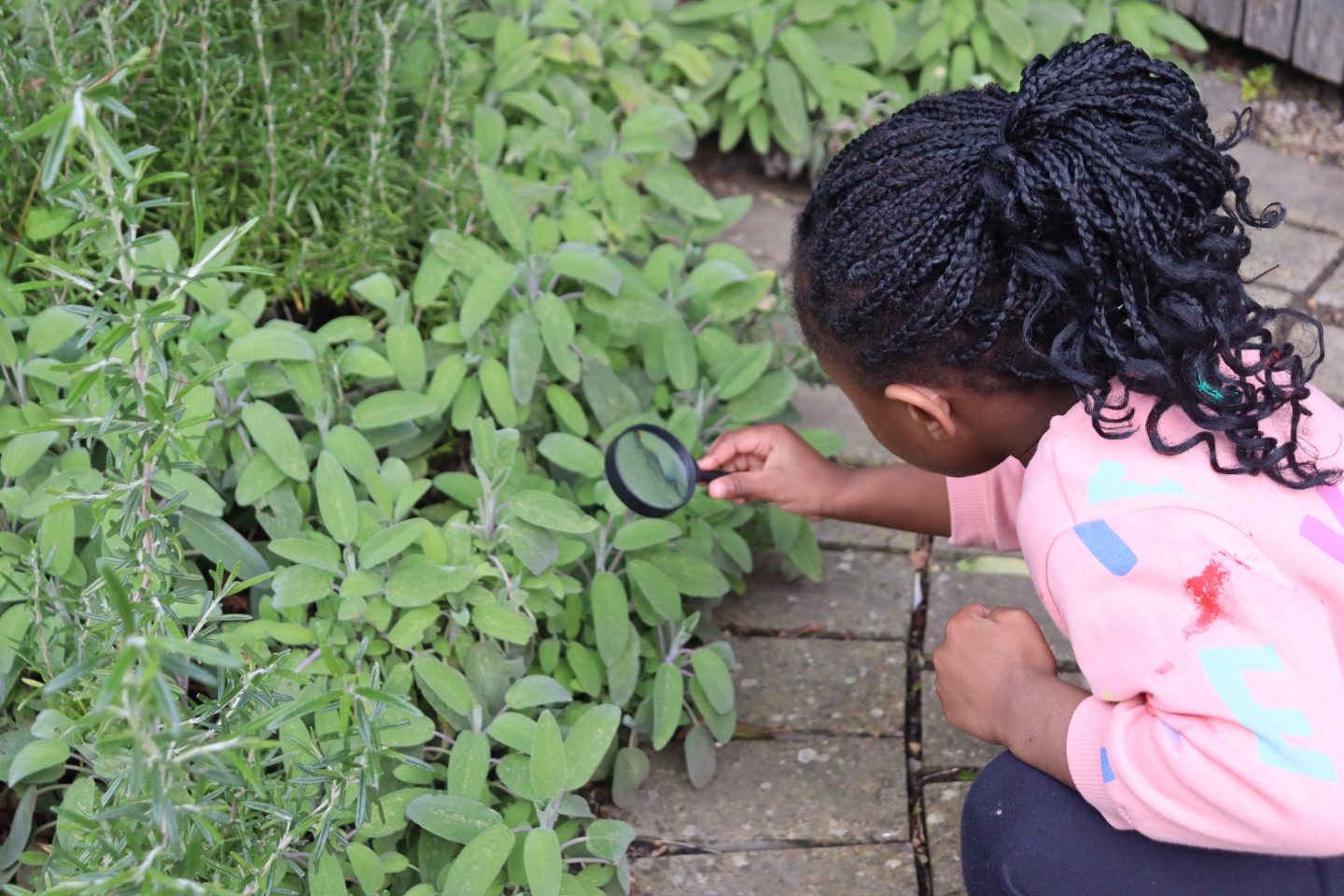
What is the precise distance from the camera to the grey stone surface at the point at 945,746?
2.13 meters

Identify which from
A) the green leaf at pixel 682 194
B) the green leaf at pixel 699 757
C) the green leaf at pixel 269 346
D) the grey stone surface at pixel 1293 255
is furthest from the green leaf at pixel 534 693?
the grey stone surface at pixel 1293 255

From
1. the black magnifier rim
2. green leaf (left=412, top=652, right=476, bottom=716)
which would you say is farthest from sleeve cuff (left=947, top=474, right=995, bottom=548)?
green leaf (left=412, top=652, right=476, bottom=716)

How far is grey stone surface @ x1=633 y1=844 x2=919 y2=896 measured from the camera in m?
1.93

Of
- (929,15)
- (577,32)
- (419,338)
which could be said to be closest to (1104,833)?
(419,338)

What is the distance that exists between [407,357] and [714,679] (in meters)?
0.70

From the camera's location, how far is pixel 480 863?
173 cm

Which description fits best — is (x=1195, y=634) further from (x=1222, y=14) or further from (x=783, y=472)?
(x=1222, y=14)

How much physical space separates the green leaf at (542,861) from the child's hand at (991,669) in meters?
0.54

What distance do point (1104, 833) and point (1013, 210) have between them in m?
0.72

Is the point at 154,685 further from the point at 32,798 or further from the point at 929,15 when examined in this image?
the point at 929,15

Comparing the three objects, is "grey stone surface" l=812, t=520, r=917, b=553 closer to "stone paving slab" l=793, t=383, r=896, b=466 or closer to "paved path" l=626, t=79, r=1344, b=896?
"paved path" l=626, t=79, r=1344, b=896

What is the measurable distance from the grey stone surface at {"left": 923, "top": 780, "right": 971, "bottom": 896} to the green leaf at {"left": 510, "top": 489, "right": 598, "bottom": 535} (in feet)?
2.11

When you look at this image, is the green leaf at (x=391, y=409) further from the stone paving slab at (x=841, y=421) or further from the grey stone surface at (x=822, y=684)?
the stone paving slab at (x=841, y=421)

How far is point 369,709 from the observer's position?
59.5 inches
